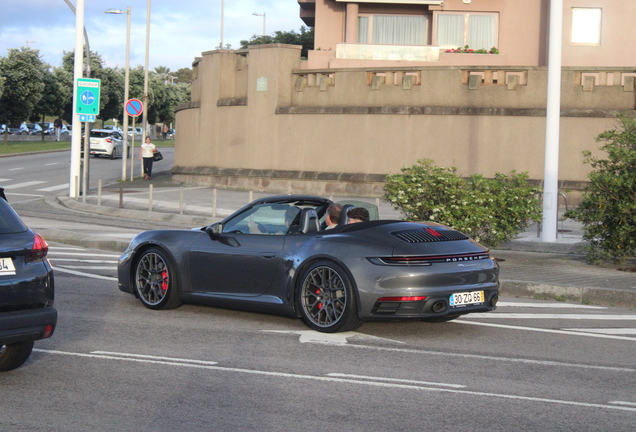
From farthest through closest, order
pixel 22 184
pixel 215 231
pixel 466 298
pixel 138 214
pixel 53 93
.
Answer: pixel 53 93 → pixel 22 184 → pixel 138 214 → pixel 215 231 → pixel 466 298

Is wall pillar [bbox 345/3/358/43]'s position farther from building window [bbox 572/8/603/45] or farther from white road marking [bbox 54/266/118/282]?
white road marking [bbox 54/266/118/282]

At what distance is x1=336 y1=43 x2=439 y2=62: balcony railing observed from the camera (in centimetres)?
3300

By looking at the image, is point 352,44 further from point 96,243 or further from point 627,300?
point 627,300

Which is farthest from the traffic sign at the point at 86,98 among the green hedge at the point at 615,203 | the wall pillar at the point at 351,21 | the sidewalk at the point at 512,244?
the green hedge at the point at 615,203

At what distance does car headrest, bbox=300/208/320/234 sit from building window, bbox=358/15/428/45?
2873 cm

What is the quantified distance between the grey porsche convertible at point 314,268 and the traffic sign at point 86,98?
695 inches

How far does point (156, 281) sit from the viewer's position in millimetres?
8828

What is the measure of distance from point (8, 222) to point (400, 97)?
23.7m

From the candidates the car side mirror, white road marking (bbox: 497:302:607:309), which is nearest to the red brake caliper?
the car side mirror

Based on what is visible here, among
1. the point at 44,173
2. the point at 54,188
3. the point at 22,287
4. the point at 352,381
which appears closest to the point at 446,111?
the point at 54,188

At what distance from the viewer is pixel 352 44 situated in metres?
33.0

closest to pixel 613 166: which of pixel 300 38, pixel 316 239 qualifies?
pixel 316 239

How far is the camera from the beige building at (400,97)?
2702cm

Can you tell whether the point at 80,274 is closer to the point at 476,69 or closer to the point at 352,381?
the point at 352,381
